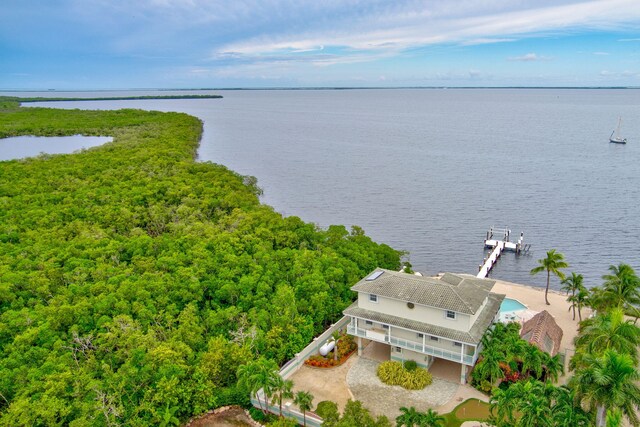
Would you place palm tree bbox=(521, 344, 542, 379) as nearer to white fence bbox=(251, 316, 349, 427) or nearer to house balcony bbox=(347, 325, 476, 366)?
house balcony bbox=(347, 325, 476, 366)

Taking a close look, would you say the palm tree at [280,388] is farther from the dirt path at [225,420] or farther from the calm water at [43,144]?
the calm water at [43,144]

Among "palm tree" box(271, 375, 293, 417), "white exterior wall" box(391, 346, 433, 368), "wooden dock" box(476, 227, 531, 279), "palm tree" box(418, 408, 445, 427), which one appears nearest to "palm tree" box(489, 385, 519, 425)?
"palm tree" box(418, 408, 445, 427)

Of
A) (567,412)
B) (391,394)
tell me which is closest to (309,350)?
(391,394)

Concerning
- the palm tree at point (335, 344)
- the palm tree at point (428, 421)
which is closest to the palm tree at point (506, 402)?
the palm tree at point (428, 421)

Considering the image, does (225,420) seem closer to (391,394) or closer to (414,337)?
(391,394)

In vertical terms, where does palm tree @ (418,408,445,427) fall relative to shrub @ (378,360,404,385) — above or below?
above
